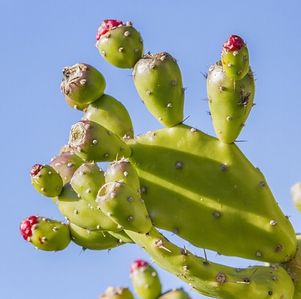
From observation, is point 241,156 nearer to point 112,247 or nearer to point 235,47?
point 235,47

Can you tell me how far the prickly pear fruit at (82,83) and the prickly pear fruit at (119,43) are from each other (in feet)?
0.34

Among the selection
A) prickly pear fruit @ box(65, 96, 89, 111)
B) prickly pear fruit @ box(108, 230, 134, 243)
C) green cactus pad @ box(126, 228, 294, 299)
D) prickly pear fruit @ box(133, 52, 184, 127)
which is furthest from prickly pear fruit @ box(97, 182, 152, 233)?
prickly pear fruit @ box(65, 96, 89, 111)

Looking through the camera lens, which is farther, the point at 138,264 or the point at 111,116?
the point at 138,264

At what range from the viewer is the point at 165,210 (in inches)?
137

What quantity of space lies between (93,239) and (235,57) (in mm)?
1120

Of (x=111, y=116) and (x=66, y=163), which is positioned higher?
(x=111, y=116)

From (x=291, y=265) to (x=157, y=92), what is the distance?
37.3 inches

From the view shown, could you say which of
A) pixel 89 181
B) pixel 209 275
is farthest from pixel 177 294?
pixel 89 181

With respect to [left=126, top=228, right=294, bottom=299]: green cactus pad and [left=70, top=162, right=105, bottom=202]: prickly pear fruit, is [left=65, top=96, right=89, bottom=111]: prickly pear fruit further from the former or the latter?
[left=126, top=228, right=294, bottom=299]: green cactus pad

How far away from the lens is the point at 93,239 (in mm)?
3764

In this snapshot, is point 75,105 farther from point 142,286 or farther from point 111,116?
point 142,286

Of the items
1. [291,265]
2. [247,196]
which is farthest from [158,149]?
[291,265]

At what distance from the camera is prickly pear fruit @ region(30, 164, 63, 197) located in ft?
11.9

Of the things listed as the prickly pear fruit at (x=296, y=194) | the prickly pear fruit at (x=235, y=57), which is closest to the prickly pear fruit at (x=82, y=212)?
the prickly pear fruit at (x=235, y=57)
